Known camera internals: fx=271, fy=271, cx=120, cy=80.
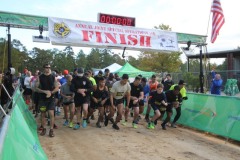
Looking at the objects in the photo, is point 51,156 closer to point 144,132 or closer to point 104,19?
point 144,132

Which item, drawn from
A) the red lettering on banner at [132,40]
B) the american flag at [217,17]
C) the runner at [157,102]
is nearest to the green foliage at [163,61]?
the american flag at [217,17]

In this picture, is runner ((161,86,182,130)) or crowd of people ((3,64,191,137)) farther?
runner ((161,86,182,130))

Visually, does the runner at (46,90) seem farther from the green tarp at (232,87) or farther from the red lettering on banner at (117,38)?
the green tarp at (232,87)

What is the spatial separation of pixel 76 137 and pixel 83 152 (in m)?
1.41

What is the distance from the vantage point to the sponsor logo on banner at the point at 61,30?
1080 centimetres

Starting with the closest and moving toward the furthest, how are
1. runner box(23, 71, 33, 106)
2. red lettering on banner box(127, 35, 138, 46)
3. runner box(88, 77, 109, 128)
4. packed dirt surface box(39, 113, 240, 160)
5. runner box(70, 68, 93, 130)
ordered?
packed dirt surface box(39, 113, 240, 160), runner box(70, 68, 93, 130), runner box(88, 77, 109, 128), red lettering on banner box(127, 35, 138, 46), runner box(23, 71, 33, 106)

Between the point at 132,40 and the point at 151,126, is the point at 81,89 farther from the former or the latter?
the point at 132,40

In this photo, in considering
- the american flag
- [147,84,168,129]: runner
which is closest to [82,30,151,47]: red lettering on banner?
the american flag

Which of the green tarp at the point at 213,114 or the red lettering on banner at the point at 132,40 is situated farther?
the red lettering on banner at the point at 132,40

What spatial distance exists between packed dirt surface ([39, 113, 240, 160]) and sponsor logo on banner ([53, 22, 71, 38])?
3.88 metres

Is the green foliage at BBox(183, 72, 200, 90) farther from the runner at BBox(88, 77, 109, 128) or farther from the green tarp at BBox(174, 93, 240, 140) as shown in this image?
the runner at BBox(88, 77, 109, 128)

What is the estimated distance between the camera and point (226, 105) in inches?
314

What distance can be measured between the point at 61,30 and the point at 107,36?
198cm

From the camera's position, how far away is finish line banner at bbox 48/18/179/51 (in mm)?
10898
